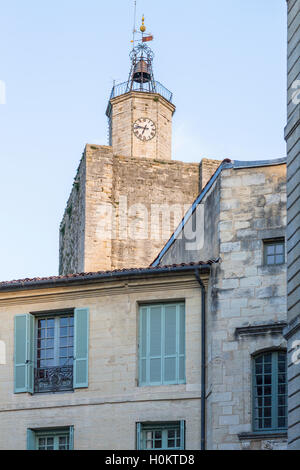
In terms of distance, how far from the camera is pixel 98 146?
49.9 metres

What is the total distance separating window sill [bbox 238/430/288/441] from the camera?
83.5ft

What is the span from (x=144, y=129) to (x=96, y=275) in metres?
27.4

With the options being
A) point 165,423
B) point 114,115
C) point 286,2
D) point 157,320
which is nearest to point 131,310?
point 157,320

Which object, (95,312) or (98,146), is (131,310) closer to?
(95,312)

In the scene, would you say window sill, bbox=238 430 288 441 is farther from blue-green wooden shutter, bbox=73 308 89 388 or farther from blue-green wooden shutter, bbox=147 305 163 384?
blue-green wooden shutter, bbox=73 308 89 388

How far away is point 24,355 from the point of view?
91.1 ft

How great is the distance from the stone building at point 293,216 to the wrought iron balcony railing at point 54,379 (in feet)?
27.6

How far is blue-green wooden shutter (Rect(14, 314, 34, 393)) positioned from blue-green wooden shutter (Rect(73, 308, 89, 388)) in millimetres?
1012

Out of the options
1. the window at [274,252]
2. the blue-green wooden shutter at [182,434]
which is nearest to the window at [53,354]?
the blue-green wooden shutter at [182,434]

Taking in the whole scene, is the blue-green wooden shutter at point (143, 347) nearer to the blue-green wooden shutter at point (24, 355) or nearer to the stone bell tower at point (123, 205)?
the blue-green wooden shutter at point (24, 355)

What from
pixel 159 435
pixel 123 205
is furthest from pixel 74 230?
pixel 159 435

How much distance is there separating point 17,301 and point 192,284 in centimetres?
391

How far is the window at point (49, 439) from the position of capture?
2711 centimetres

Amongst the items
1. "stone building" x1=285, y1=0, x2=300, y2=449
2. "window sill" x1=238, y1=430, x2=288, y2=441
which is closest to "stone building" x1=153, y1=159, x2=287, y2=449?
"window sill" x1=238, y1=430, x2=288, y2=441
